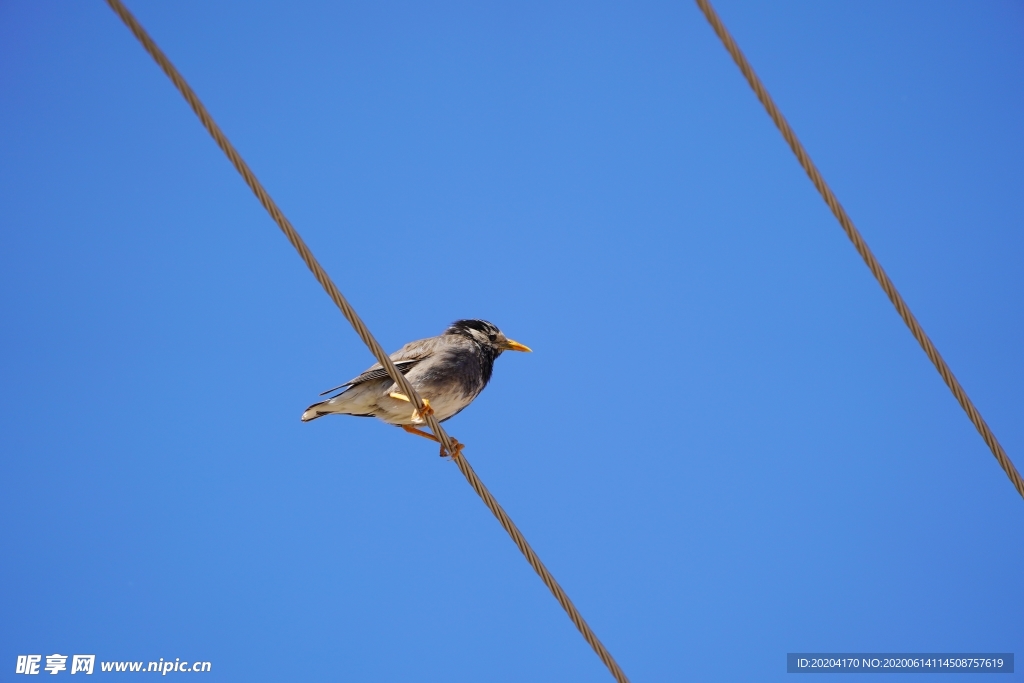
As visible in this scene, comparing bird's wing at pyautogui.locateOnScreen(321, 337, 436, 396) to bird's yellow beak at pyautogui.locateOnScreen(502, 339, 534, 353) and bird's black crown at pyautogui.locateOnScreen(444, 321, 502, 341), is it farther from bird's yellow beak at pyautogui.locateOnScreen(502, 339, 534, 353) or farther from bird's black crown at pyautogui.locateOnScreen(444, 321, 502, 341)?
bird's yellow beak at pyautogui.locateOnScreen(502, 339, 534, 353)

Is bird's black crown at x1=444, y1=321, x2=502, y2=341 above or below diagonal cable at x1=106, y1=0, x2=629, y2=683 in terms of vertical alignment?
above

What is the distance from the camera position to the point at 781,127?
3.68m

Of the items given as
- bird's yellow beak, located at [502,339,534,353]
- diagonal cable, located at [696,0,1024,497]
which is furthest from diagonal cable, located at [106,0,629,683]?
bird's yellow beak, located at [502,339,534,353]

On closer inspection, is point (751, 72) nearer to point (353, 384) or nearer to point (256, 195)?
point (256, 195)

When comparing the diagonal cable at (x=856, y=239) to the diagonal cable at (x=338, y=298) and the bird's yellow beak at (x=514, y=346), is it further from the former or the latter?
the bird's yellow beak at (x=514, y=346)

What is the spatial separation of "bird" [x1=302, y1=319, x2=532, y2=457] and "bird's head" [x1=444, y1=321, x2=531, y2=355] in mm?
25

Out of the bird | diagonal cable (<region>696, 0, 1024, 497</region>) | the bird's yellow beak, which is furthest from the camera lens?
the bird's yellow beak

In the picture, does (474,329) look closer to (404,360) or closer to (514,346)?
(514,346)

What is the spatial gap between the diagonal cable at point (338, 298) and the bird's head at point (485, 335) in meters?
2.99

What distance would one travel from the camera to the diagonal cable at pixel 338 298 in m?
3.58

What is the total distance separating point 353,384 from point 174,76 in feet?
14.0

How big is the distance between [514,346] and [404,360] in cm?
127

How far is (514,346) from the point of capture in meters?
8.62

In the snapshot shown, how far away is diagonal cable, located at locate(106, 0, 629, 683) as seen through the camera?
358 centimetres
